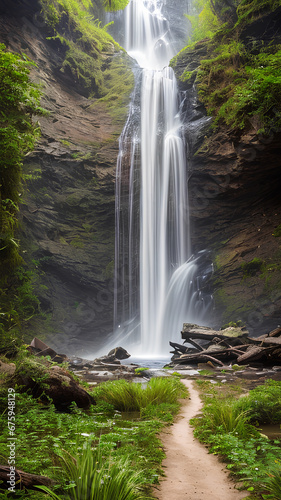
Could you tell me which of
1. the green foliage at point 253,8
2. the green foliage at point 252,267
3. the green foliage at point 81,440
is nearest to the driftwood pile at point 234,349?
the green foliage at point 81,440

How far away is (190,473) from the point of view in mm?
2582

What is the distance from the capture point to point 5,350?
6.20m

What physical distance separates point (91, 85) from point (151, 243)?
15994mm

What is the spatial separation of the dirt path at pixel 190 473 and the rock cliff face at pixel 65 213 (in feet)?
49.5

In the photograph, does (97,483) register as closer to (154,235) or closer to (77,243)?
(154,235)

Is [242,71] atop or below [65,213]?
atop

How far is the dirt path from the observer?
2.24 m

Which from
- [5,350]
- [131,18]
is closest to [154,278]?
[5,350]

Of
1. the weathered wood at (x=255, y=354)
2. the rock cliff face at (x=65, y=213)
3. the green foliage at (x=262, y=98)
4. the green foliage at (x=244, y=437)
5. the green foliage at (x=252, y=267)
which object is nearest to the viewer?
the green foliage at (x=244, y=437)

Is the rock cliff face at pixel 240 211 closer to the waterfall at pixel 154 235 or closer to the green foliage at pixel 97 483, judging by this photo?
the waterfall at pixel 154 235

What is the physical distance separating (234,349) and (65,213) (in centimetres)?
1424

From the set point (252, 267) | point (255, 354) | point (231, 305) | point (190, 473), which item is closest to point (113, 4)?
point (252, 267)

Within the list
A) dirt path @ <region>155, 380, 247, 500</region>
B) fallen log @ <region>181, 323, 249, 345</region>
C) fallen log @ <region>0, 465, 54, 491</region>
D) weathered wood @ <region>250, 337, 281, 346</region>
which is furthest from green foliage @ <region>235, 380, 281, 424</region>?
fallen log @ <region>181, 323, 249, 345</region>

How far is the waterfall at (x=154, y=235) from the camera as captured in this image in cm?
1764
